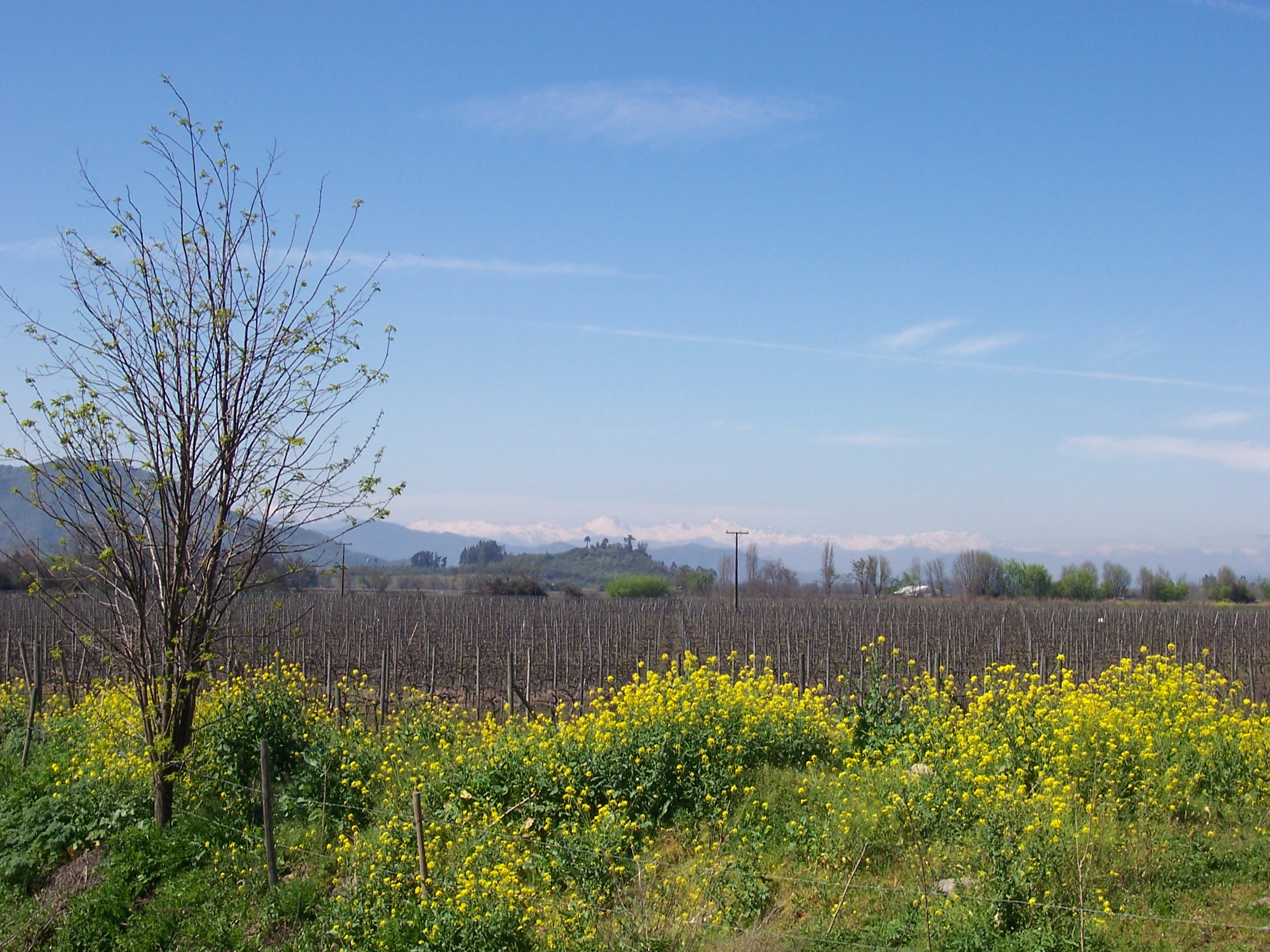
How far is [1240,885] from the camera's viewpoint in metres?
6.12

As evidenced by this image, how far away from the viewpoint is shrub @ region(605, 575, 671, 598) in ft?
252

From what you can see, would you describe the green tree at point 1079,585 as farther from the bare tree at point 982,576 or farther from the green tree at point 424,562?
the green tree at point 424,562

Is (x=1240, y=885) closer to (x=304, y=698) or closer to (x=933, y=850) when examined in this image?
(x=933, y=850)

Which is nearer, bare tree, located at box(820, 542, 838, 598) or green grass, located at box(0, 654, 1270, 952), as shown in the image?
green grass, located at box(0, 654, 1270, 952)

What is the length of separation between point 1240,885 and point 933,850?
1.89 m

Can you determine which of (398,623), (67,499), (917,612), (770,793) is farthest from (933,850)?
(917,612)

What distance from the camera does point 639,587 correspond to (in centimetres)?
7719

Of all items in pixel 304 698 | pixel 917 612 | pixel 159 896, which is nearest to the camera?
pixel 159 896

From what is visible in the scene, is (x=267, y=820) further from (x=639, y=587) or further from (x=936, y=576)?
(x=936, y=576)

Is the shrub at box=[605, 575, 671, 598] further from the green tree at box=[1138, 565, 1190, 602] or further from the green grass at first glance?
the green grass

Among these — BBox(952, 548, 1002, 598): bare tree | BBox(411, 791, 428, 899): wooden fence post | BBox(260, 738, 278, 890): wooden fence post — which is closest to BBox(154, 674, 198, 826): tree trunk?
BBox(260, 738, 278, 890): wooden fence post

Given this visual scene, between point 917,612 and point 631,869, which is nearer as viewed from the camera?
point 631,869

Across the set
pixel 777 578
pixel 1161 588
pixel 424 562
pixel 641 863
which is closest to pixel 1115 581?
pixel 1161 588

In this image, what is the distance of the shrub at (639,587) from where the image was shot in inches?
3022
